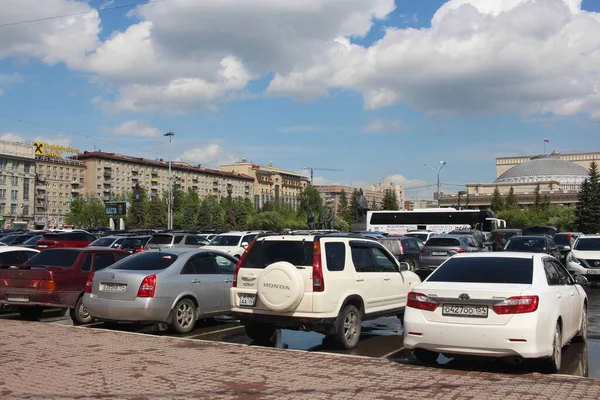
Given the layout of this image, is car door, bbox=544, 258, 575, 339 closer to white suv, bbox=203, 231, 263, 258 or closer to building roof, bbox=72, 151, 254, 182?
white suv, bbox=203, 231, 263, 258

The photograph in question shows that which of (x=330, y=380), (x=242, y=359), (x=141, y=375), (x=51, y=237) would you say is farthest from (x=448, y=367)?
(x=51, y=237)

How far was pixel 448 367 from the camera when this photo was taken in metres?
8.48

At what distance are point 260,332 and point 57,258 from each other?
5200mm

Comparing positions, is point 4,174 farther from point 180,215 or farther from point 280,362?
point 280,362

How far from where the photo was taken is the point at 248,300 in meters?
10.0

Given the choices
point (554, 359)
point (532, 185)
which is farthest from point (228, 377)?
point (532, 185)

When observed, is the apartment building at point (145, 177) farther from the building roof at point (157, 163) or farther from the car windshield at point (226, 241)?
the car windshield at point (226, 241)

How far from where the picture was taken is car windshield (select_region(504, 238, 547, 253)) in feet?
78.2

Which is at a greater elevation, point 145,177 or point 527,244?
point 145,177

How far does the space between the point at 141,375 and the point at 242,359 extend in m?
1.47

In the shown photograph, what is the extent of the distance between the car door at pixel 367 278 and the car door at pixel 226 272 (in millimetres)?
3053

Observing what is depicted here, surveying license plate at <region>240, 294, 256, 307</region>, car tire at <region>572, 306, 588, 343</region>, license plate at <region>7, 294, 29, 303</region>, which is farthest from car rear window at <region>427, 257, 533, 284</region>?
license plate at <region>7, 294, 29, 303</region>

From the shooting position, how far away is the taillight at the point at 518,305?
7.54 meters

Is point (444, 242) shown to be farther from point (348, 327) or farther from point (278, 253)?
point (278, 253)
